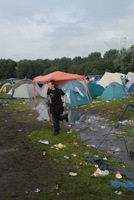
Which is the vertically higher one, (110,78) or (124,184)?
(110,78)

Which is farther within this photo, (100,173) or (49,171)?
(49,171)

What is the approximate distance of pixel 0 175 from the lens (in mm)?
5637

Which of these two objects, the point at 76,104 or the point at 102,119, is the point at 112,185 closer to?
the point at 102,119

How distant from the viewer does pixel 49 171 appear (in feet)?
19.0

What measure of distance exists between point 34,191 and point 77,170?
1.33 meters

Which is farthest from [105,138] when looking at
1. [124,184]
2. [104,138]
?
[124,184]

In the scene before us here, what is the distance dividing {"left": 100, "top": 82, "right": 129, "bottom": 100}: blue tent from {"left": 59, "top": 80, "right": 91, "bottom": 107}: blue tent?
2.24 metres

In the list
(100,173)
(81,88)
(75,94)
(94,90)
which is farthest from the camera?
(94,90)

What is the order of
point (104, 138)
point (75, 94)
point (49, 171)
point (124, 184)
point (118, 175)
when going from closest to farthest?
1. point (124, 184)
2. point (118, 175)
3. point (49, 171)
4. point (104, 138)
5. point (75, 94)

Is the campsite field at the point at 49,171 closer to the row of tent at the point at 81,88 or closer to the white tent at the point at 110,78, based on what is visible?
the row of tent at the point at 81,88

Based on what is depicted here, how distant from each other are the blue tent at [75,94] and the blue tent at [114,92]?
2.24 m

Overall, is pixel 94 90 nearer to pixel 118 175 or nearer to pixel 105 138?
pixel 105 138

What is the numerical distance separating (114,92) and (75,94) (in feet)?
12.5

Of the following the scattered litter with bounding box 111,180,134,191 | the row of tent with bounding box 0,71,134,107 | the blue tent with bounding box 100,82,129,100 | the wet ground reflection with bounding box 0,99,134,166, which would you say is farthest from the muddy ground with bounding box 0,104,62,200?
the blue tent with bounding box 100,82,129,100
